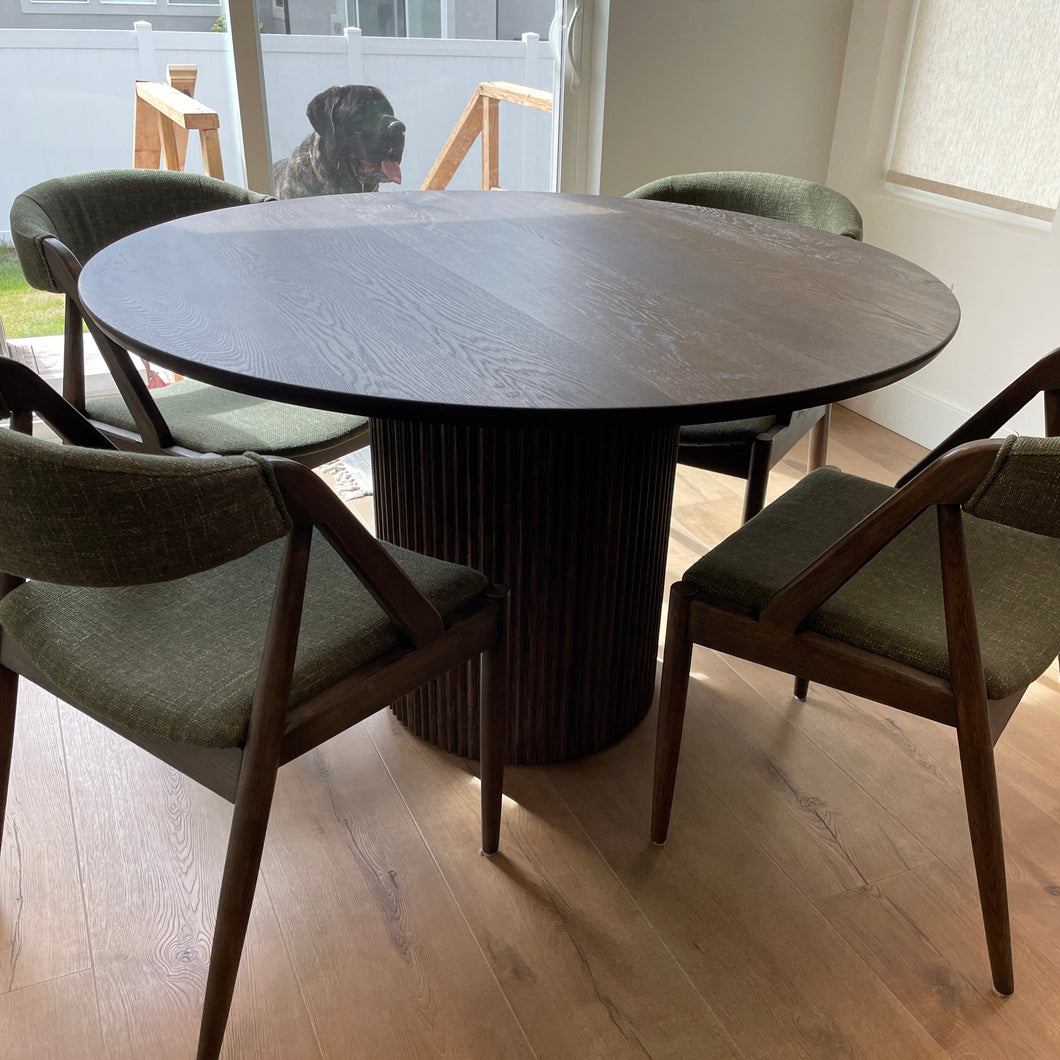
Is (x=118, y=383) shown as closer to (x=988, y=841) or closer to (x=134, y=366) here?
(x=134, y=366)

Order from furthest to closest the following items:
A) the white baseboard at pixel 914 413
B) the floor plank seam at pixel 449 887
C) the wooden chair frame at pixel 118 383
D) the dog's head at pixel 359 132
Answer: the white baseboard at pixel 914 413 < the dog's head at pixel 359 132 < the wooden chair frame at pixel 118 383 < the floor plank seam at pixel 449 887

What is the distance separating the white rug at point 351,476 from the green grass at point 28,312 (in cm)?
128

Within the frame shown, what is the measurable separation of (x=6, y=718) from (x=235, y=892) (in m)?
0.48

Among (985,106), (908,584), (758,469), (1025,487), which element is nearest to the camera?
(1025,487)

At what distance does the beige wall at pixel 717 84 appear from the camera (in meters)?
2.93

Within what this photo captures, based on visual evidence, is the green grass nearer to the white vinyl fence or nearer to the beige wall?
the white vinyl fence

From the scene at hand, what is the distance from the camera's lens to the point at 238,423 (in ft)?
6.05

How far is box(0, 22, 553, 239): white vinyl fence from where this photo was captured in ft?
8.89

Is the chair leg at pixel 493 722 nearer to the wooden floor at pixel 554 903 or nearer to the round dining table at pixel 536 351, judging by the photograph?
the wooden floor at pixel 554 903

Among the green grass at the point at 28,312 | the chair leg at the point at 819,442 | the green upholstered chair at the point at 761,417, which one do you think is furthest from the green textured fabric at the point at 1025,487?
the green grass at the point at 28,312

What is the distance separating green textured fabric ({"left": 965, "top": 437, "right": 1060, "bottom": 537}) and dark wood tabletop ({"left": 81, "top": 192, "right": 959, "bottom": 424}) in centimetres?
21

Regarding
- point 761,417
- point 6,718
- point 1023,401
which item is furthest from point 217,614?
point 1023,401

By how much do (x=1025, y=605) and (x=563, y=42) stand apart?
2.35 m

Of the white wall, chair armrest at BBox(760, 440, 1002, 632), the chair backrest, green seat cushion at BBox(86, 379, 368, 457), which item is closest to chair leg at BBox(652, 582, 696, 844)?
chair armrest at BBox(760, 440, 1002, 632)
